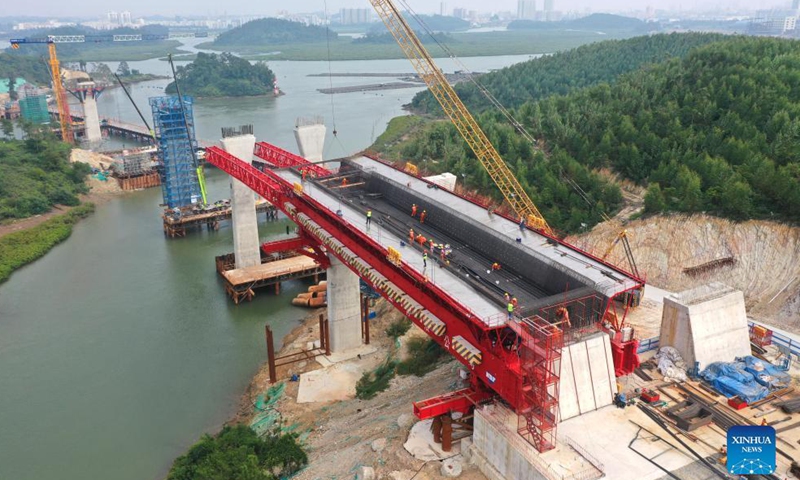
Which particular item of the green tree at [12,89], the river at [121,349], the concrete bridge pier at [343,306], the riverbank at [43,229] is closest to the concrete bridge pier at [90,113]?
the riverbank at [43,229]

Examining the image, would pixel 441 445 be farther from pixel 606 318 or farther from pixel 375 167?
pixel 375 167

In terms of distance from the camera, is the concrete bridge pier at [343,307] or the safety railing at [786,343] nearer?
the safety railing at [786,343]

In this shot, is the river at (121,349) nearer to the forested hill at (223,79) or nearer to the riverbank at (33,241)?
the riverbank at (33,241)

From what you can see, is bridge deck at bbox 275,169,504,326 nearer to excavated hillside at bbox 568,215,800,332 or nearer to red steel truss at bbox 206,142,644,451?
red steel truss at bbox 206,142,644,451

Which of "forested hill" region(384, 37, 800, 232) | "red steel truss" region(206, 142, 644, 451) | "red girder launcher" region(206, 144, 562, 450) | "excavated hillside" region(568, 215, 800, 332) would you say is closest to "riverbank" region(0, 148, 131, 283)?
"red girder launcher" region(206, 144, 562, 450)

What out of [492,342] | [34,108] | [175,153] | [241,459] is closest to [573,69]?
[175,153]
